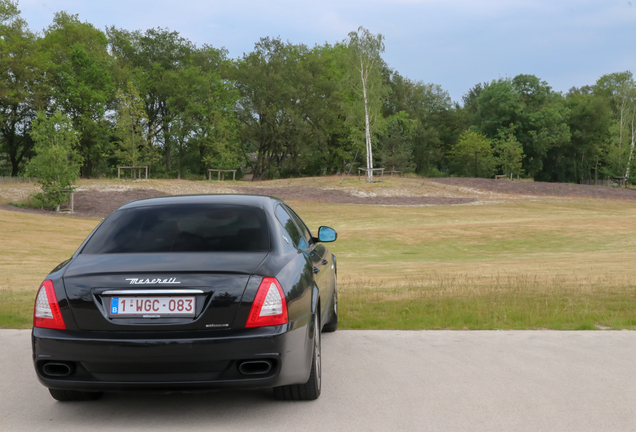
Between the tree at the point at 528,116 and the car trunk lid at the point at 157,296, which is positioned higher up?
the tree at the point at 528,116

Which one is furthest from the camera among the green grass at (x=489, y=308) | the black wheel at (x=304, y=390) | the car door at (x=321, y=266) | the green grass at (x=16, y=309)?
the green grass at (x=16, y=309)

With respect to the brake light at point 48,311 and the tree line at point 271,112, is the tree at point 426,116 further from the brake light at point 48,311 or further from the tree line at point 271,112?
the brake light at point 48,311

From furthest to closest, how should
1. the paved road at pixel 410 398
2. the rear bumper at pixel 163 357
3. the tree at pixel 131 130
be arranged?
the tree at pixel 131 130 → the paved road at pixel 410 398 → the rear bumper at pixel 163 357

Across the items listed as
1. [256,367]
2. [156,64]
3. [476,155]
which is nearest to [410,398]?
[256,367]

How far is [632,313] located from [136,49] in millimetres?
77809

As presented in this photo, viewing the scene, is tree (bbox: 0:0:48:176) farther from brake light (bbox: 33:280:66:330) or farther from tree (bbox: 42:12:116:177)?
brake light (bbox: 33:280:66:330)

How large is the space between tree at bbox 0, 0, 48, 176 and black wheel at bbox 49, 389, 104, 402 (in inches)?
2441

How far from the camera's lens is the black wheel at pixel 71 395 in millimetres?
4605

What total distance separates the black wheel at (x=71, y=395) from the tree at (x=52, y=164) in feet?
115

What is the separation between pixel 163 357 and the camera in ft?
12.8

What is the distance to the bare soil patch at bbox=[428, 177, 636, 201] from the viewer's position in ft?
176

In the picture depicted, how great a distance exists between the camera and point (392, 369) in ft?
18.1

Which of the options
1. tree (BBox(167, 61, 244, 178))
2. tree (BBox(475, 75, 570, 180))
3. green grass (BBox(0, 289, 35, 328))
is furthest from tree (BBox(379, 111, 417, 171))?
green grass (BBox(0, 289, 35, 328))

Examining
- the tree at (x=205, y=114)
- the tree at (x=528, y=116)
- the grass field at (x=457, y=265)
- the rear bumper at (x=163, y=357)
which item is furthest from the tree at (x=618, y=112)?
the rear bumper at (x=163, y=357)
